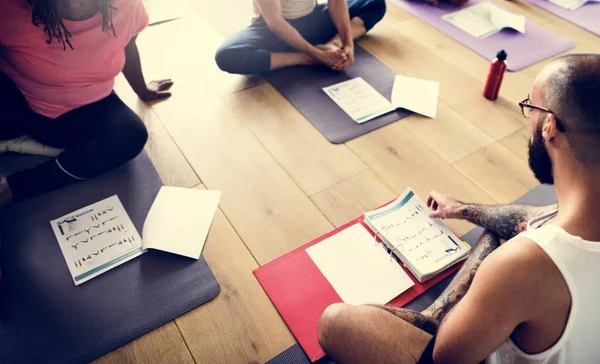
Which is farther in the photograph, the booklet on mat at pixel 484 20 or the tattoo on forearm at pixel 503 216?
the booklet on mat at pixel 484 20

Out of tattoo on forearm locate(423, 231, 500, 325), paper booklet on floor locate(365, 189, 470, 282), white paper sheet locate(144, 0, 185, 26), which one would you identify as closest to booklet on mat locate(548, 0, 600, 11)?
paper booklet on floor locate(365, 189, 470, 282)

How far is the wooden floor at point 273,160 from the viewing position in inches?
48.8

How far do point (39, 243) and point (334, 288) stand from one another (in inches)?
36.1

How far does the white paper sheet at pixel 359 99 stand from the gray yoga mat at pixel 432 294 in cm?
63

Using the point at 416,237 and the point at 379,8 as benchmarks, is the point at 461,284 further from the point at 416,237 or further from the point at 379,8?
the point at 379,8

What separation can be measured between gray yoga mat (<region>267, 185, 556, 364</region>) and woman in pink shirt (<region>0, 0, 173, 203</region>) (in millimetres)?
903

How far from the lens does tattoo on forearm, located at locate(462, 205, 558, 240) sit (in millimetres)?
1204

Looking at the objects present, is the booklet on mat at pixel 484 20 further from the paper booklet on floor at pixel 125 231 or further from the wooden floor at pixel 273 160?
the paper booklet on floor at pixel 125 231

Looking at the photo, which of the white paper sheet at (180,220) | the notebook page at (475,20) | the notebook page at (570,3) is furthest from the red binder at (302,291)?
the notebook page at (570,3)

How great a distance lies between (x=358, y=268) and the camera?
1.35 meters

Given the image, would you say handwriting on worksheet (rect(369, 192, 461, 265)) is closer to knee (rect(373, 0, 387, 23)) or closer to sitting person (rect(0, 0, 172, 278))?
sitting person (rect(0, 0, 172, 278))

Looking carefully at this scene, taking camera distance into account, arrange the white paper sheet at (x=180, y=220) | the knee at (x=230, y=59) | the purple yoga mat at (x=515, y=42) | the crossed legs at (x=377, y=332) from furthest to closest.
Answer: the purple yoga mat at (x=515, y=42) < the knee at (x=230, y=59) < the white paper sheet at (x=180, y=220) < the crossed legs at (x=377, y=332)

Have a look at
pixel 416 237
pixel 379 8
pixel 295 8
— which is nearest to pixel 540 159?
pixel 416 237

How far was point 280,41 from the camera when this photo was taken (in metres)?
2.09
